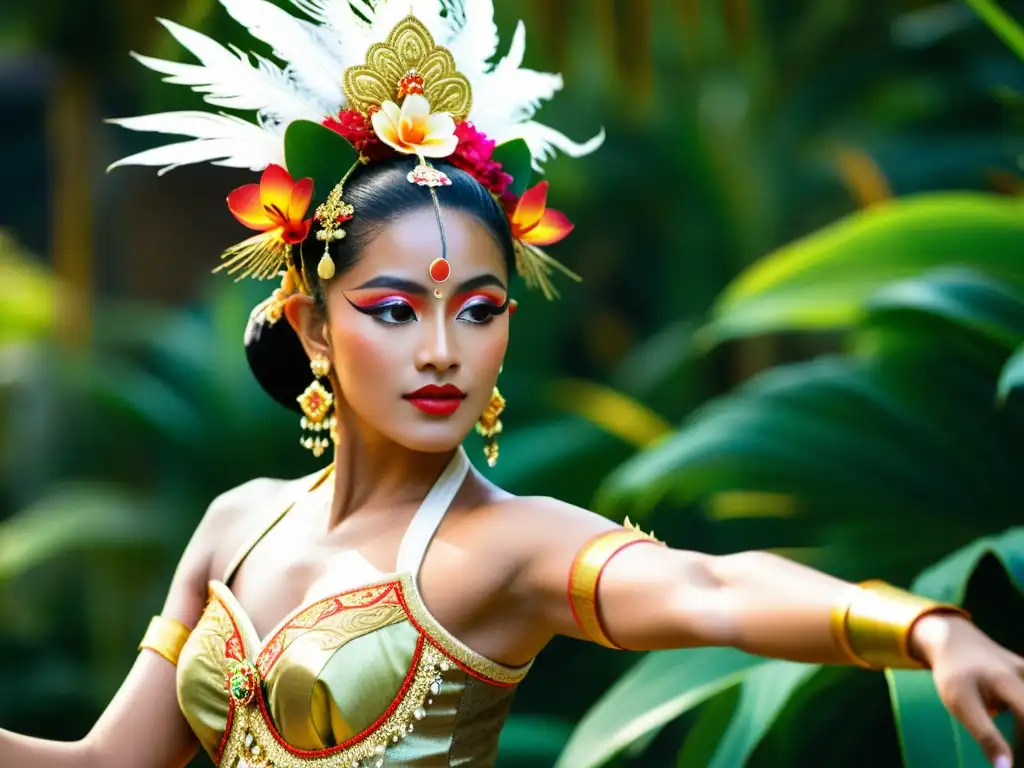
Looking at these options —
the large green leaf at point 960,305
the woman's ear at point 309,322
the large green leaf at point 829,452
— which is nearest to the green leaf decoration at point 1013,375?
the large green leaf at point 960,305

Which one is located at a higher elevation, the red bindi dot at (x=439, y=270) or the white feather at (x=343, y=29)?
the white feather at (x=343, y=29)

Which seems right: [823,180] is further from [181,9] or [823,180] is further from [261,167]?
[261,167]

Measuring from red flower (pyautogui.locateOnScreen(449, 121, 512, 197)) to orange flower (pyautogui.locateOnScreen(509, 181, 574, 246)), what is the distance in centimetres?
4

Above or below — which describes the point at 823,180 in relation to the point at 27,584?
above

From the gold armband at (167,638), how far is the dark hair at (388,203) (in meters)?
0.50

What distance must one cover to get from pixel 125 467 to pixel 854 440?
149 inches

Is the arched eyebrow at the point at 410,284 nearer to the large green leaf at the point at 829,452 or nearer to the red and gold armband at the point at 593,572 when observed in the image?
the red and gold armband at the point at 593,572

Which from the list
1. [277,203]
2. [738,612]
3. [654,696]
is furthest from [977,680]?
[654,696]

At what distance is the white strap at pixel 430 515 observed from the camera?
177cm

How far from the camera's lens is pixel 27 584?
18.9 feet

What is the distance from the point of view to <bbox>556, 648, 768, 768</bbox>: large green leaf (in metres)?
2.72

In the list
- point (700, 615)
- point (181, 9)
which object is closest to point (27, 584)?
point (181, 9)

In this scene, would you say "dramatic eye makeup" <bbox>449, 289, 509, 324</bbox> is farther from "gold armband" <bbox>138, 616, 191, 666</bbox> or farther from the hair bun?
"gold armband" <bbox>138, 616, 191, 666</bbox>

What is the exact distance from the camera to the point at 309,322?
1893mm
